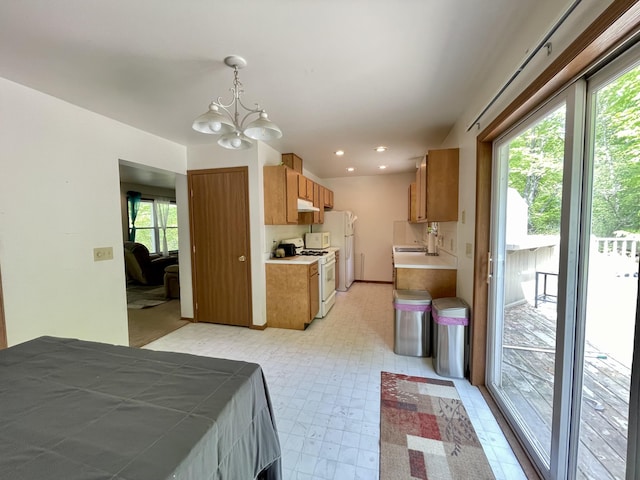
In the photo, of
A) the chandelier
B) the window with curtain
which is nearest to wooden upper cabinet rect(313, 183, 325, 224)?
the chandelier

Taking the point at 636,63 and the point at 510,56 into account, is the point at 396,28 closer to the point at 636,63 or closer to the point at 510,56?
the point at 510,56

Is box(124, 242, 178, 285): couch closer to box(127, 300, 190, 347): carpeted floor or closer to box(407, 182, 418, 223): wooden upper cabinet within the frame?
box(127, 300, 190, 347): carpeted floor

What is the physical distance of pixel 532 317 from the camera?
169 cm

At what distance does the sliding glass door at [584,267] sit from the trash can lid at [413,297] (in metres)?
0.98

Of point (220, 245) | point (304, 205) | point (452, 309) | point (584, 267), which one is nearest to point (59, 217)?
point (220, 245)

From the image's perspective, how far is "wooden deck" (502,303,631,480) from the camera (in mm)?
1070

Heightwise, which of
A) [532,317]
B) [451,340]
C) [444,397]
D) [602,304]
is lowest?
[444,397]

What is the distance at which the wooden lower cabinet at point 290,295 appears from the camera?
132 inches

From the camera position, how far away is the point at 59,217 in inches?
85.6

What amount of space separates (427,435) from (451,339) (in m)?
0.86

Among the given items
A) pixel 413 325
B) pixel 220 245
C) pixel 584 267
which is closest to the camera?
pixel 584 267

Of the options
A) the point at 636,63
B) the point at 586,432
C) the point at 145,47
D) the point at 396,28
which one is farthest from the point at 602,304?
the point at 145,47

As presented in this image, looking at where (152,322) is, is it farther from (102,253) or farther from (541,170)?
(541,170)

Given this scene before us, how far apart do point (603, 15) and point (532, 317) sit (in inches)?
62.8
